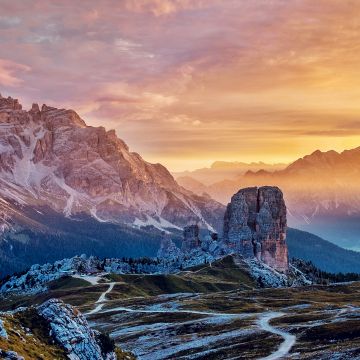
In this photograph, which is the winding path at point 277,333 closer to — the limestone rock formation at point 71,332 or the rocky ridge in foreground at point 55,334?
the rocky ridge in foreground at point 55,334

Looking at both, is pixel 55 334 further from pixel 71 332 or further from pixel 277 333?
pixel 277 333

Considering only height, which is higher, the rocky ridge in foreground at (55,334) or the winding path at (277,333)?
the rocky ridge in foreground at (55,334)

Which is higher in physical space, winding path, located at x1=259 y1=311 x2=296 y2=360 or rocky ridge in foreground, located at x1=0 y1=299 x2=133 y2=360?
rocky ridge in foreground, located at x1=0 y1=299 x2=133 y2=360

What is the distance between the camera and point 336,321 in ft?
511

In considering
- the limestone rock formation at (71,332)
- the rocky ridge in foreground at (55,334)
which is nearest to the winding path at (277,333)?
the rocky ridge in foreground at (55,334)

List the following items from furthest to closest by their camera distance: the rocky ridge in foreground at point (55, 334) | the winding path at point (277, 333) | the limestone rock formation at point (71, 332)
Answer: the winding path at point (277, 333), the limestone rock formation at point (71, 332), the rocky ridge in foreground at point (55, 334)

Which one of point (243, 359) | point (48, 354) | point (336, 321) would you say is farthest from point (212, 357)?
point (48, 354)

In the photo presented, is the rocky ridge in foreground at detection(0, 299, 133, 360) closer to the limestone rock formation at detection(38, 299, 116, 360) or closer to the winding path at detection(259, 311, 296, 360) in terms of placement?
the limestone rock formation at detection(38, 299, 116, 360)

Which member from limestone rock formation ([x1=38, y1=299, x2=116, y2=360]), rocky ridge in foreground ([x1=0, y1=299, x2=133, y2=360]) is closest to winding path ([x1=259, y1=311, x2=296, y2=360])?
rocky ridge in foreground ([x1=0, y1=299, x2=133, y2=360])

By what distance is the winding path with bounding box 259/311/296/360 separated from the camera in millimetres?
124700

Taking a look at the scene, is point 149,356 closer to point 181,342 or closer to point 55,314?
point 181,342

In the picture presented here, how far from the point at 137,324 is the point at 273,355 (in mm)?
75754

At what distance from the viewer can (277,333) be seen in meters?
150

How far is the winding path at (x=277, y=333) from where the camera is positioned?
12470 cm
